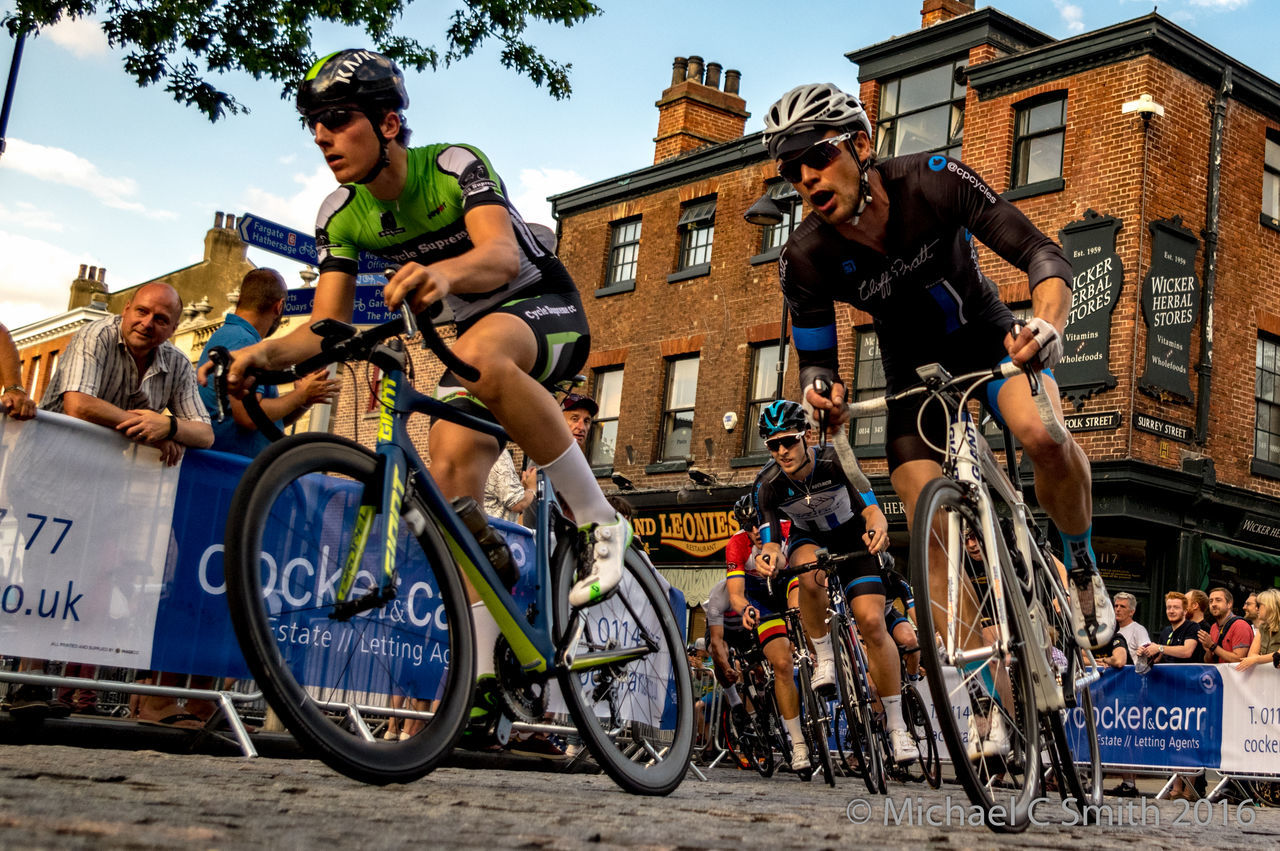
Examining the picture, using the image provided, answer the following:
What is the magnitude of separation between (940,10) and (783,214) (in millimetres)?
4895

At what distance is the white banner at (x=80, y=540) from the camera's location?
17.8 feet

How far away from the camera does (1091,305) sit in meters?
20.0

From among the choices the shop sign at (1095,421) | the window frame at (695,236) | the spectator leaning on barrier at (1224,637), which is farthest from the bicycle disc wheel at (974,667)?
the window frame at (695,236)

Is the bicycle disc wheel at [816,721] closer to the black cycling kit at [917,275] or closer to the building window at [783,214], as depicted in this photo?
the black cycling kit at [917,275]

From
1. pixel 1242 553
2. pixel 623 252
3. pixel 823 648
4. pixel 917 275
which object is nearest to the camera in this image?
pixel 917 275

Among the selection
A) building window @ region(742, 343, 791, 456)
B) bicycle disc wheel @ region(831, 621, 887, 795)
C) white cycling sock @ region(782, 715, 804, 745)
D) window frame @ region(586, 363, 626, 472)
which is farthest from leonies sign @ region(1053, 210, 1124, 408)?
bicycle disc wheel @ region(831, 621, 887, 795)

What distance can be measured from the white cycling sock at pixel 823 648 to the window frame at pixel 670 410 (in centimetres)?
1748

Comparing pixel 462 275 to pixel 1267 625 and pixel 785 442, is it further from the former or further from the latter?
pixel 1267 625

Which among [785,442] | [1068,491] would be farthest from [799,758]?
[1068,491]

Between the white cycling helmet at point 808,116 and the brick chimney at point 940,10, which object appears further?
the brick chimney at point 940,10

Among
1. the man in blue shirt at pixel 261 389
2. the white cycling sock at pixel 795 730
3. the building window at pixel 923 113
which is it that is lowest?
the white cycling sock at pixel 795 730

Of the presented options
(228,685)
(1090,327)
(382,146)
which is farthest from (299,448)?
(1090,327)

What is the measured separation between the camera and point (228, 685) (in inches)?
254

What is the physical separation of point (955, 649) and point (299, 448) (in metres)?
2.11
